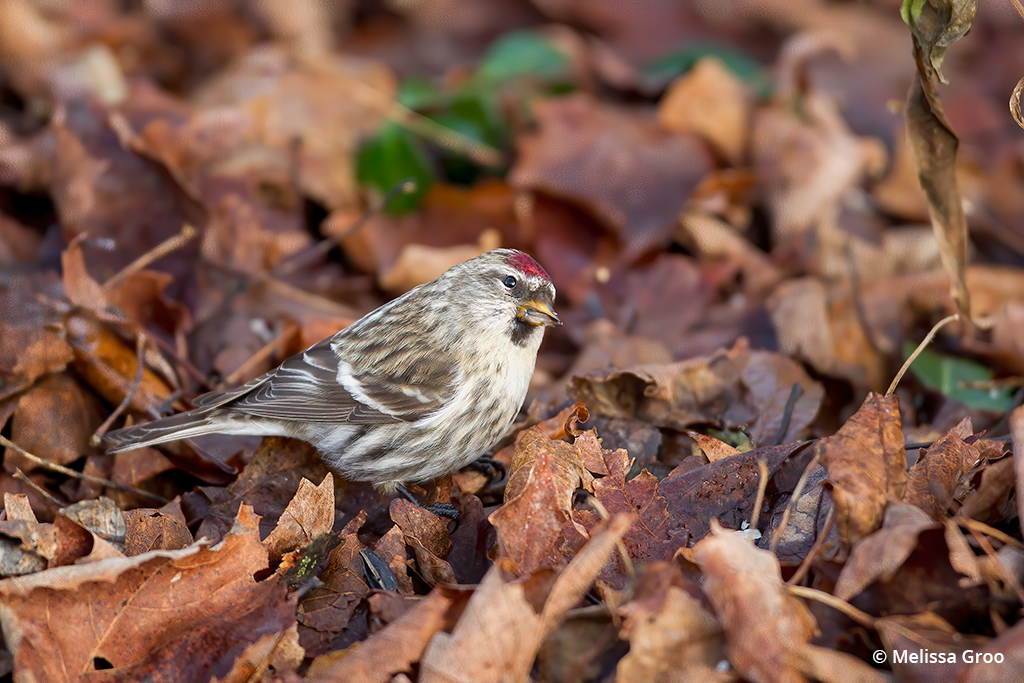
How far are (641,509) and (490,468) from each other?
0.83 m

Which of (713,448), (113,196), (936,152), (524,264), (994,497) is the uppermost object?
(936,152)

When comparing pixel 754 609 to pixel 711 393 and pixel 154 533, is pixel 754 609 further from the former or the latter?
pixel 154 533

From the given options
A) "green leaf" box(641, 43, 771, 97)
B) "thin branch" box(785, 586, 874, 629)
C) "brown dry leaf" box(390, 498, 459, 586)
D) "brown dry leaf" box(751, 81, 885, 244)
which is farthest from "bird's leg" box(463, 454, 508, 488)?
"green leaf" box(641, 43, 771, 97)

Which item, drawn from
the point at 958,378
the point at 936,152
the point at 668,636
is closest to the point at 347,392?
the point at 668,636

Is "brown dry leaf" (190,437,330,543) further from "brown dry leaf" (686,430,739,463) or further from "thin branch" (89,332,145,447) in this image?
"brown dry leaf" (686,430,739,463)

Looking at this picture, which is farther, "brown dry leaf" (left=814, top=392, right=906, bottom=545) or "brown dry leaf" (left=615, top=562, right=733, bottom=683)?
"brown dry leaf" (left=814, top=392, right=906, bottom=545)

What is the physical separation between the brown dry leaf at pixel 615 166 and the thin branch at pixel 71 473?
2.46 metres

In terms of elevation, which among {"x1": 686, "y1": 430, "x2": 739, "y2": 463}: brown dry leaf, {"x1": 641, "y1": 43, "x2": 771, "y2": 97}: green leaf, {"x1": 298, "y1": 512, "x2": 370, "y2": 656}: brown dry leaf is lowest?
{"x1": 298, "y1": 512, "x2": 370, "y2": 656}: brown dry leaf

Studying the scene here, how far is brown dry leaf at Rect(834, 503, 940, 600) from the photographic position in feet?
6.73

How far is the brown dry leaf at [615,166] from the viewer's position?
4.56m

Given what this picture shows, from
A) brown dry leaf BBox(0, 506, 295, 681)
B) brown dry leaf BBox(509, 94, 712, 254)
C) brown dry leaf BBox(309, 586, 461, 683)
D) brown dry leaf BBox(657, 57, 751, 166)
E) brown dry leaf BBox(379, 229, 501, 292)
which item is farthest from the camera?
brown dry leaf BBox(657, 57, 751, 166)

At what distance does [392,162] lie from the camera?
507cm

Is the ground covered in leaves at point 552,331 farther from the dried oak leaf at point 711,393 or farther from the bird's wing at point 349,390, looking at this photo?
the bird's wing at point 349,390

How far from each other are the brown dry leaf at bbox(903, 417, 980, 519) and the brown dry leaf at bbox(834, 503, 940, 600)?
0.26m
